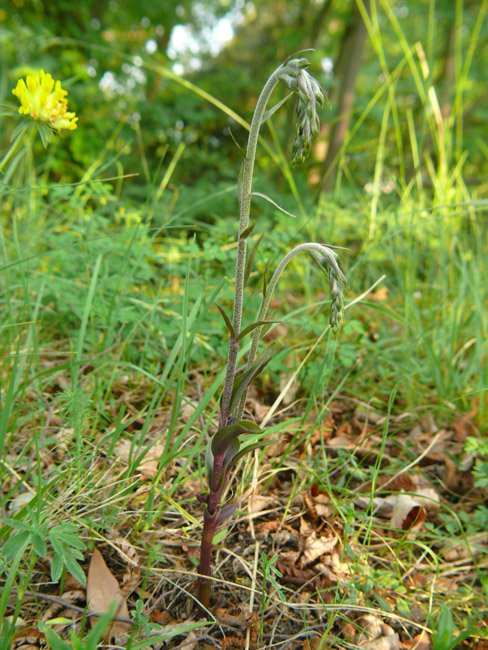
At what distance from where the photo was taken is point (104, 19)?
216 inches

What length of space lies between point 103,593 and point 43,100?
1.22 meters

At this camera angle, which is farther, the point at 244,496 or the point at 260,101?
the point at 244,496

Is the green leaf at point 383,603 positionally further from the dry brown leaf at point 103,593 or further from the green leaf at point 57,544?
the green leaf at point 57,544

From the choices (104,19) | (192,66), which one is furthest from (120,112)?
(192,66)

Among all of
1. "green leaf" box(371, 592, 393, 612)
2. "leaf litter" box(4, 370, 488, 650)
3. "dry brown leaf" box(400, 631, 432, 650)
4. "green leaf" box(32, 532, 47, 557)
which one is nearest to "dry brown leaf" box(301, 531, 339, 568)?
"leaf litter" box(4, 370, 488, 650)

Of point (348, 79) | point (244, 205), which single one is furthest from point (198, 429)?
point (348, 79)

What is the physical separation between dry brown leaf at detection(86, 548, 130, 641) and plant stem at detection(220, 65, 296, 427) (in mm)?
503

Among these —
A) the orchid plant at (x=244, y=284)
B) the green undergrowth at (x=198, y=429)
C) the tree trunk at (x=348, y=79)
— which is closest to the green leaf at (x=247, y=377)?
the orchid plant at (x=244, y=284)

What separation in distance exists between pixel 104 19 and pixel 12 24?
4.07 ft

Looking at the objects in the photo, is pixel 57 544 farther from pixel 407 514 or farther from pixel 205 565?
pixel 407 514

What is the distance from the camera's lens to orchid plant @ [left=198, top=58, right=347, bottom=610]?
82 cm

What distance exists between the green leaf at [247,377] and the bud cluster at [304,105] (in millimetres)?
401

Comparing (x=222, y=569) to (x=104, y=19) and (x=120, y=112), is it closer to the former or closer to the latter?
(x=120, y=112)

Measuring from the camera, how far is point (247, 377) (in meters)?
0.95
